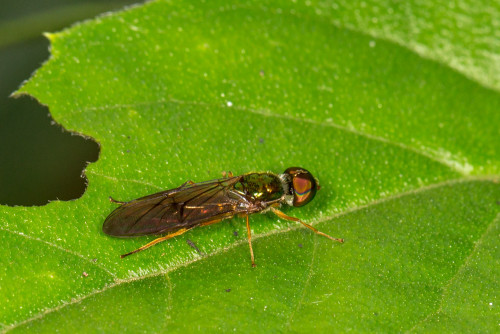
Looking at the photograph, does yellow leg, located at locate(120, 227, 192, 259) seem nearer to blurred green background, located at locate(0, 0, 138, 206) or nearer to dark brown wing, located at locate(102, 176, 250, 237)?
dark brown wing, located at locate(102, 176, 250, 237)

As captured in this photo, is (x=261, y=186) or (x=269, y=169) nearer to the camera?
(x=261, y=186)


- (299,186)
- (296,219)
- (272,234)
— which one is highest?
(299,186)

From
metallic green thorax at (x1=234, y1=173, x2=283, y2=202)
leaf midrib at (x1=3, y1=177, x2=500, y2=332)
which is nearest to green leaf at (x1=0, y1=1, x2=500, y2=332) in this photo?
leaf midrib at (x1=3, y1=177, x2=500, y2=332)

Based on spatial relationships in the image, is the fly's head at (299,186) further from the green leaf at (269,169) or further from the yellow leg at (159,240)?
the yellow leg at (159,240)

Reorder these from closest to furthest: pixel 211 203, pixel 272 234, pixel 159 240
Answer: pixel 159 240 → pixel 272 234 → pixel 211 203

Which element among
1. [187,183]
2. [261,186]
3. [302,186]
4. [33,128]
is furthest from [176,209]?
[33,128]

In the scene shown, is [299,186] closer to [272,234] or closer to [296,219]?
[296,219]

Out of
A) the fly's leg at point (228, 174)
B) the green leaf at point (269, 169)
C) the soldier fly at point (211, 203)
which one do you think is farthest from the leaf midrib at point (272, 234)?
the fly's leg at point (228, 174)

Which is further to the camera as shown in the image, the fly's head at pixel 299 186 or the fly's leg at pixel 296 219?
the fly's head at pixel 299 186
